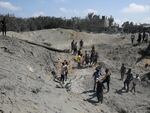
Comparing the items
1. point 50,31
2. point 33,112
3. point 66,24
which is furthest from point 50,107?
point 66,24

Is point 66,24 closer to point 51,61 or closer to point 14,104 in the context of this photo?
point 51,61

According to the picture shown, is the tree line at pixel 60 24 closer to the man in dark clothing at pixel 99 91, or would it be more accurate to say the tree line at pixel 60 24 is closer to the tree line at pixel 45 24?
the tree line at pixel 45 24

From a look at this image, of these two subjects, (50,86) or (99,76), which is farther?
(99,76)

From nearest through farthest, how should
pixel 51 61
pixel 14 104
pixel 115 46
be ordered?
1. pixel 14 104
2. pixel 51 61
3. pixel 115 46

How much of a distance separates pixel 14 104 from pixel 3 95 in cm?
77

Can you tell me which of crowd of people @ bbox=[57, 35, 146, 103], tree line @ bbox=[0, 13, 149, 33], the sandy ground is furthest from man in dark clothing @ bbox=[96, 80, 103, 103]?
tree line @ bbox=[0, 13, 149, 33]

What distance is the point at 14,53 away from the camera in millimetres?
26328

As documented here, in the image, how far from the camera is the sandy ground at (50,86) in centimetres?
1816

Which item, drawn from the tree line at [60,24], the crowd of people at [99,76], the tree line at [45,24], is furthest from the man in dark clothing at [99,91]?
the tree line at [45,24]

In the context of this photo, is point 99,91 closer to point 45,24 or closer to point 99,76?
point 99,76

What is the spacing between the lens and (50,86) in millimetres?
22453

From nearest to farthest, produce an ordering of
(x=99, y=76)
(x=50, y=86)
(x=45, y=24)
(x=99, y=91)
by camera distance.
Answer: (x=50, y=86) < (x=99, y=91) < (x=99, y=76) < (x=45, y=24)

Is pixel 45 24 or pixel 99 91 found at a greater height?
pixel 45 24

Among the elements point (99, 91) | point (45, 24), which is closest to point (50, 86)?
point (99, 91)
